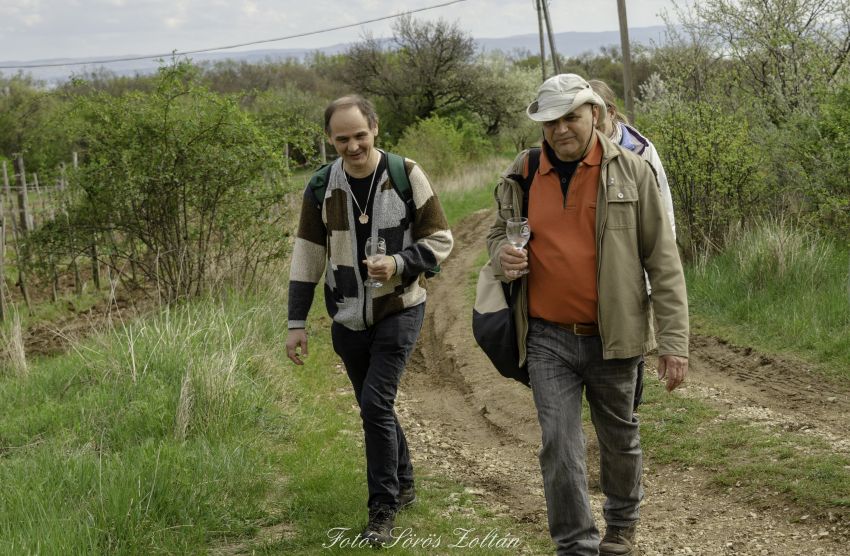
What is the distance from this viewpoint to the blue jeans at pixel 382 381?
369 centimetres

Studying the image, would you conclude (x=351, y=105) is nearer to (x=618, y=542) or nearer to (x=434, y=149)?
(x=618, y=542)

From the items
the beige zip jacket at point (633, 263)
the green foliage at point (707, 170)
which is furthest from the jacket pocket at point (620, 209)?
the green foliage at point (707, 170)

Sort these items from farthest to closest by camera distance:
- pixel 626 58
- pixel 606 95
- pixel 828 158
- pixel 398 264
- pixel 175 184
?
pixel 626 58 < pixel 175 184 < pixel 828 158 < pixel 606 95 < pixel 398 264

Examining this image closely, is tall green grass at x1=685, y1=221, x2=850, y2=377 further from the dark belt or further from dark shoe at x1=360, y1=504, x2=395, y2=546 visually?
dark shoe at x1=360, y1=504, x2=395, y2=546

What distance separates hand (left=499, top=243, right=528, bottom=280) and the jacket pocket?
0.37 m

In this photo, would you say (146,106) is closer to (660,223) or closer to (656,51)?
(660,223)

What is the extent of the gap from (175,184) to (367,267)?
19.7 ft

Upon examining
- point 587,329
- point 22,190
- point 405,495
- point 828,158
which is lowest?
point 405,495

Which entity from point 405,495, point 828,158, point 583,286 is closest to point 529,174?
point 583,286

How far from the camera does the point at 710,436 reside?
5105 mm

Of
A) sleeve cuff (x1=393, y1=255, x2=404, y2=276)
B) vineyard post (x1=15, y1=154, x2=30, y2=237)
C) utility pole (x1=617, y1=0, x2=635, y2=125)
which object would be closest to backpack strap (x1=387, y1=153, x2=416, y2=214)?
sleeve cuff (x1=393, y1=255, x2=404, y2=276)

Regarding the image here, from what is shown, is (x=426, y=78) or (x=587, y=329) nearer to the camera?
(x=587, y=329)

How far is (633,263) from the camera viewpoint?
311 centimetres

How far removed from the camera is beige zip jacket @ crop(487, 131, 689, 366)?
3.07 meters
